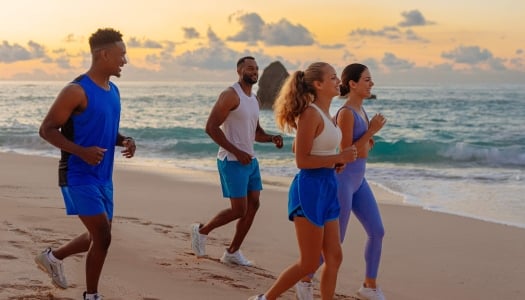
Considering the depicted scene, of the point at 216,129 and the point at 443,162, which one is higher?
the point at 216,129

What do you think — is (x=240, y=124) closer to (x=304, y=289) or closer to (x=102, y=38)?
(x=304, y=289)

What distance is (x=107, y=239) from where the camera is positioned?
4438 mm

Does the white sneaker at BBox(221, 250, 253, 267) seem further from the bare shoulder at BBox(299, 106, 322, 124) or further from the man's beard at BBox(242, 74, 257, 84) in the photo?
the bare shoulder at BBox(299, 106, 322, 124)

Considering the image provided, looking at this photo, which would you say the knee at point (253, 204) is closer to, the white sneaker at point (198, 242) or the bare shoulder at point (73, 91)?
the white sneaker at point (198, 242)

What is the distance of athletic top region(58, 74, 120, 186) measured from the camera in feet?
14.1

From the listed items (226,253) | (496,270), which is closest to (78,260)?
(226,253)

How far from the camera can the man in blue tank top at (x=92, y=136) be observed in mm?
Result: 4223

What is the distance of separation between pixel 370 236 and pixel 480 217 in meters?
4.80

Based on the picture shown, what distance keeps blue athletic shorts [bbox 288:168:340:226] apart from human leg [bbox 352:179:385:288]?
35.3 inches

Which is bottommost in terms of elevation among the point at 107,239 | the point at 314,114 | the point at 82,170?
the point at 107,239

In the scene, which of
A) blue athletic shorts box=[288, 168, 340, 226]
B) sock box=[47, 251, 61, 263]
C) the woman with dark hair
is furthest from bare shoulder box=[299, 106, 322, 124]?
sock box=[47, 251, 61, 263]

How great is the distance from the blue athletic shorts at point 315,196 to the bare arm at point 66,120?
1191 millimetres

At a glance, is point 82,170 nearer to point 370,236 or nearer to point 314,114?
point 314,114

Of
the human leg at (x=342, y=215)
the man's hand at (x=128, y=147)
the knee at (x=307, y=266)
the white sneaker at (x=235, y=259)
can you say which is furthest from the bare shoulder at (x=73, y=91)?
the white sneaker at (x=235, y=259)
